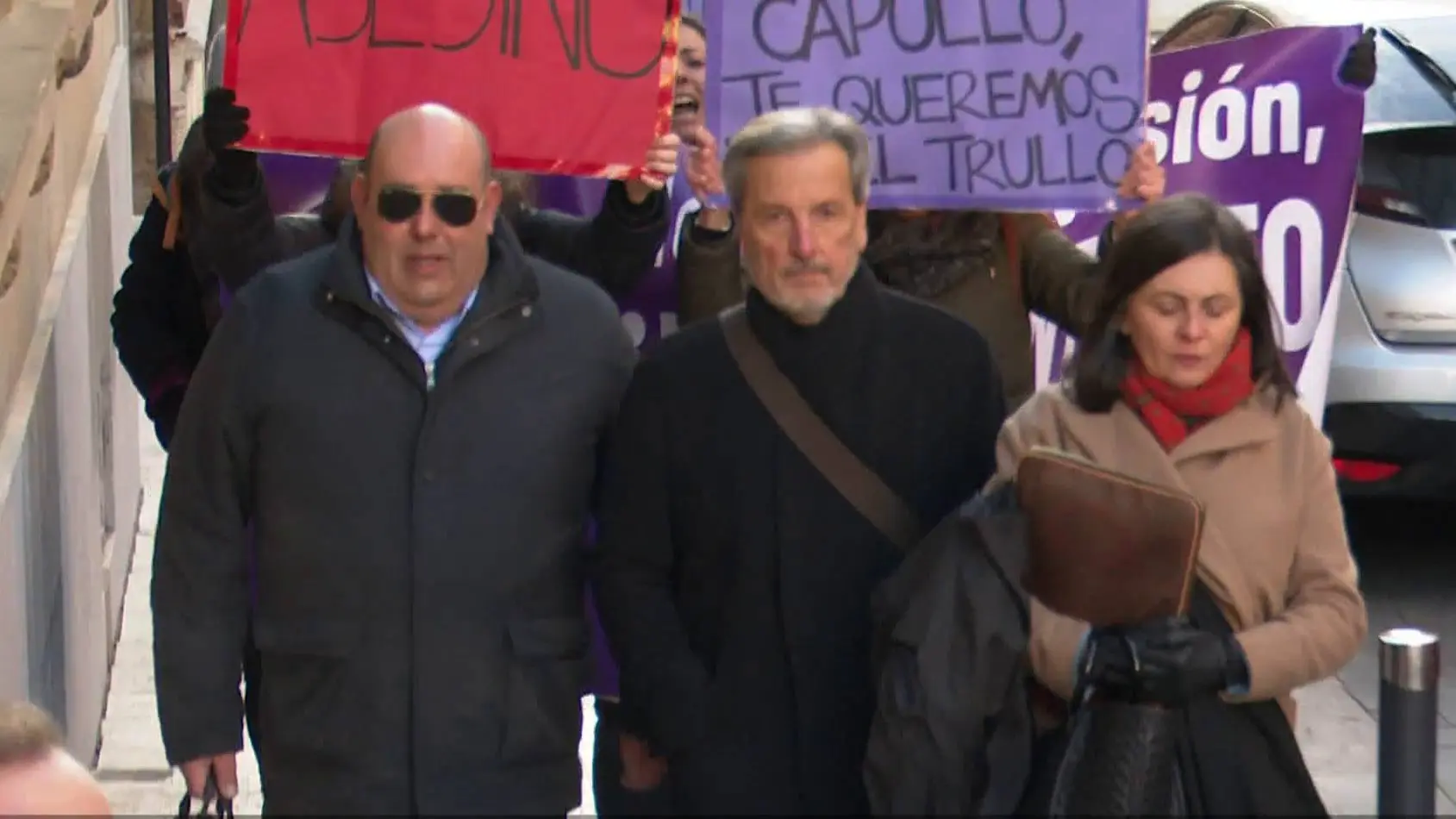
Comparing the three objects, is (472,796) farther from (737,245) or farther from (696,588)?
(737,245)

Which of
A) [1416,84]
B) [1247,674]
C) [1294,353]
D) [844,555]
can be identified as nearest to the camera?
[1247,674]

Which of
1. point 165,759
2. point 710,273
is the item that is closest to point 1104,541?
point 710,273

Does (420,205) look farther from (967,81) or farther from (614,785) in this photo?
(967,81)

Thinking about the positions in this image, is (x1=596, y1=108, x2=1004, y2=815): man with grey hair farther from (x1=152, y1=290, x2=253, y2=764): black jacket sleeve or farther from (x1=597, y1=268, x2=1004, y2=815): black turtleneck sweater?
(x1=152, y1=290, x2=253, y2=764): black jacket sleeve

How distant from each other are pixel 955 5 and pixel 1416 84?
333 centimetres

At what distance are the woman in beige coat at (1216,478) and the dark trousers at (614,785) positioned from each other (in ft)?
2.32

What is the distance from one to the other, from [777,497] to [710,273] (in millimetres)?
851

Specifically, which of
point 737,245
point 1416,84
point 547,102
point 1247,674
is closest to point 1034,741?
point 1247,674

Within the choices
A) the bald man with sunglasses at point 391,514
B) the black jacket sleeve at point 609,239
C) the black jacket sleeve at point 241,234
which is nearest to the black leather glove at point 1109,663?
the bald man with sunglasses at point 391,514

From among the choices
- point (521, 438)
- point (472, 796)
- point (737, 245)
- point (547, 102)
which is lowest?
point (472, 796)

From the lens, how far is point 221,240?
4.16 m

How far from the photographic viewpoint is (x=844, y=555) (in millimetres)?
3529

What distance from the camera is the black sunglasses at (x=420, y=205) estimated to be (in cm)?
352

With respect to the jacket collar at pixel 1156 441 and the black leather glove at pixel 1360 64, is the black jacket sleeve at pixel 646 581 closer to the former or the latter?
the jacket collar at pixel 1156 441
